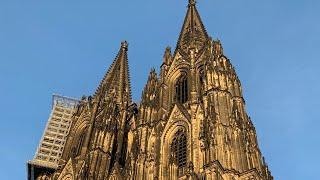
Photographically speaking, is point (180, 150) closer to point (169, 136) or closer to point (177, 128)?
point (169, 136)

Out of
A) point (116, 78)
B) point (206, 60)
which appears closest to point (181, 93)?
point (206, 60)

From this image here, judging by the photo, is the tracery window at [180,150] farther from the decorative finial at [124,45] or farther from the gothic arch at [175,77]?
the decorative finial at [124,45]

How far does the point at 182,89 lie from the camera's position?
3566 cm

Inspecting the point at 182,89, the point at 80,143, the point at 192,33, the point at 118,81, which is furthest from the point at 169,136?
the point at 118,81

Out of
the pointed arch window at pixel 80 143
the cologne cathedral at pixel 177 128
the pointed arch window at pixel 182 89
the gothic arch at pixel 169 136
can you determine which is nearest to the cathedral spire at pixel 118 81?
the cologne cathedral at pixel 177 128

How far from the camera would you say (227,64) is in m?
35.0

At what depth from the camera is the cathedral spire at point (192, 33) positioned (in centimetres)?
3909

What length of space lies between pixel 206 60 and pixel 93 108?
42.4ft

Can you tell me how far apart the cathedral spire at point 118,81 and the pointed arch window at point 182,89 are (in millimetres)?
8796

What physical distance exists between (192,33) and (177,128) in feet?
38.0

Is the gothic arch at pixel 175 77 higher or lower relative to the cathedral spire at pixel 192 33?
lower

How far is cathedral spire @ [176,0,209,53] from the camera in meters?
39.1

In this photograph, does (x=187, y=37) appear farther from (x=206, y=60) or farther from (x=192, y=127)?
(x=192, y=127)

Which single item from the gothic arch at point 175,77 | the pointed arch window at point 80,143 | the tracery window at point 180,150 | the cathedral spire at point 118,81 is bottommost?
the tracery window at point 180,150
